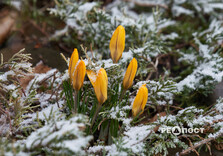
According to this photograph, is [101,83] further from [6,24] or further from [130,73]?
[6,24]

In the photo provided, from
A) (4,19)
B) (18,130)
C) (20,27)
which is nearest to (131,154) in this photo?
(18,130)

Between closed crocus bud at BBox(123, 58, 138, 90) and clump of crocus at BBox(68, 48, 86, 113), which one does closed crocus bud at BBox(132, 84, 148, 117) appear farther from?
clump of crocus at BBox(68, 48, 86, 113)

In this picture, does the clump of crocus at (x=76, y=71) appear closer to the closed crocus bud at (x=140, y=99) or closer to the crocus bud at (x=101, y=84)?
the crocus bud at (x=101, y=84)

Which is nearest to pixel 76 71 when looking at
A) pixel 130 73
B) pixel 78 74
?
pixel 78 74

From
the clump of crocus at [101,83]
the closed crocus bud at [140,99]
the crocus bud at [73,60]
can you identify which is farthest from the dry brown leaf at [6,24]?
the closed crocus bud at [140,99]

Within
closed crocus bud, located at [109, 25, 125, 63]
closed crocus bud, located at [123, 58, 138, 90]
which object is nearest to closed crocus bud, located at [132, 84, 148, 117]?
closed crocus bud, located at [123, 58, 138, 90]

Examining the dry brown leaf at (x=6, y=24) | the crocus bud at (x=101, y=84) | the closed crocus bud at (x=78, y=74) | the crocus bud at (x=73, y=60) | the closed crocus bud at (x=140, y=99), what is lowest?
the closed crocus bud at (x=140, y=99)

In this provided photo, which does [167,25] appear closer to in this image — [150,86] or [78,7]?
[78,7]

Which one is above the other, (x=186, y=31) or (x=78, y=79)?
(x=186, y=31)
